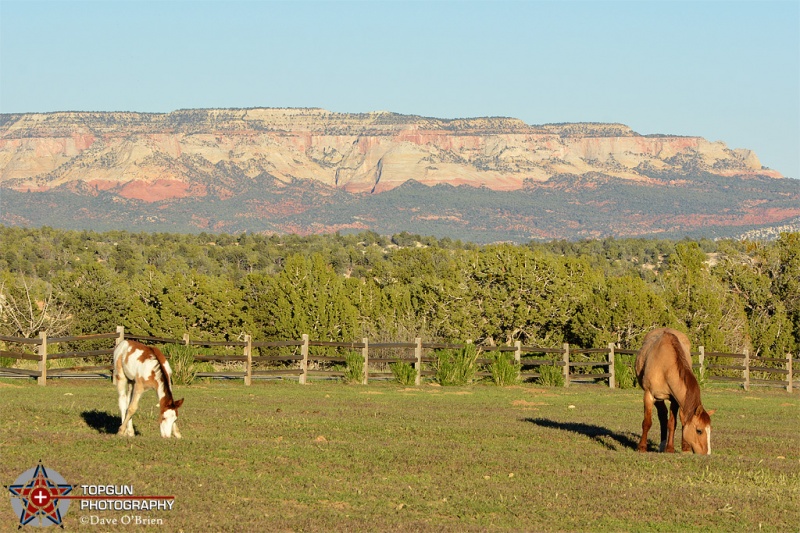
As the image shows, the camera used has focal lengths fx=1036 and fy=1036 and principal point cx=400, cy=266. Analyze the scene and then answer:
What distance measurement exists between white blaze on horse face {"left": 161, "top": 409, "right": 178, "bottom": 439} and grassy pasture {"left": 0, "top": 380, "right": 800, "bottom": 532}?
9.1 inches

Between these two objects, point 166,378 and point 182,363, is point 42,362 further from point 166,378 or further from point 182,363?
point 166,378

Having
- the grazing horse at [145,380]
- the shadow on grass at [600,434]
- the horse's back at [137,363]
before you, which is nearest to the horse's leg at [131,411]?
the grazing horse at [145,380]

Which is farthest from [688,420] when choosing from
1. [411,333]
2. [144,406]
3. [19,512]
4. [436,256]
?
[436,256]

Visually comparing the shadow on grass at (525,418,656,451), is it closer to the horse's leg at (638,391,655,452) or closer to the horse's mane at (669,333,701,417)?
the horse's leg at (638,391,655,452)

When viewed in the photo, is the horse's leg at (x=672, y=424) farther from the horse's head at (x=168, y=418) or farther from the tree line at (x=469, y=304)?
the tree line at (x=469, y=304)

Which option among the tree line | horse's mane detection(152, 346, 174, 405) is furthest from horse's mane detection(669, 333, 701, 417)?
the tree line

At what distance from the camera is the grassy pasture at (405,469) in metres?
12.0

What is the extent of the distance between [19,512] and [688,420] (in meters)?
9.70

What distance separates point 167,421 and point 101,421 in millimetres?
2918

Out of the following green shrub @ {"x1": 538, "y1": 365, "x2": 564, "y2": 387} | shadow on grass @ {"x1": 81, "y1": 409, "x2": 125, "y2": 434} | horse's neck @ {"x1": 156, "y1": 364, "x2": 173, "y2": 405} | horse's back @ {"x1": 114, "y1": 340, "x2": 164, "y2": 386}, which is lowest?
green shrub @ {"x1": 538, "y1": 365, "x2": 564, "y2": 387}

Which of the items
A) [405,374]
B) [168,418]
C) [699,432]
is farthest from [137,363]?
[405,374]

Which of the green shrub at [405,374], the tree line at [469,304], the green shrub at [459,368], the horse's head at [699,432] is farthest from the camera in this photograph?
the tree line at [469,304]

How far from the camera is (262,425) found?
60.2 ft

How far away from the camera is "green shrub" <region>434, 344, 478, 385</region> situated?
31.9 m
